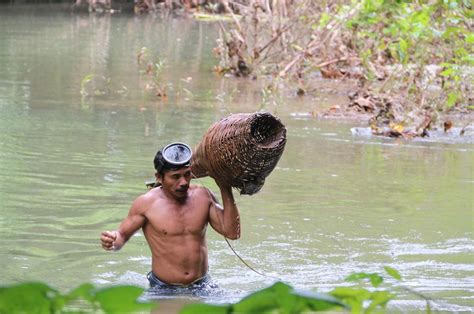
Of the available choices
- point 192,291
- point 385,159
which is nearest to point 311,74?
point 385,159

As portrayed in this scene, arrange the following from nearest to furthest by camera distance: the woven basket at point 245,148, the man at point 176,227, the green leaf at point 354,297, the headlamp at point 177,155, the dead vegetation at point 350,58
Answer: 1. the green leaf at point 354,297
2. the woven basket at point 245,148
3. the headlamp at point 177,155
4. the man at point 176,227
5. the dead vegetation at point 350,58

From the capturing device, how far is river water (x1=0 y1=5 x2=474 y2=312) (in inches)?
278

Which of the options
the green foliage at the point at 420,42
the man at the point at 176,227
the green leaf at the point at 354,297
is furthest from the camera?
the green foliage at the point at 420,42

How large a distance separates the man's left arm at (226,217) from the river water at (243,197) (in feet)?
1.59

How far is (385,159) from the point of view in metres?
11.3

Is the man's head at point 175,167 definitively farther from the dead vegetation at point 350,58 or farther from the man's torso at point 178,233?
the dead vegetation at point 350,58

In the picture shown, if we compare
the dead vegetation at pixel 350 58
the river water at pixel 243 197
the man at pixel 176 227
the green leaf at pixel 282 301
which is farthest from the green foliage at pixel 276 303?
the dead vegetation at pixel 350 58

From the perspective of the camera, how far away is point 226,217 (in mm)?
5746

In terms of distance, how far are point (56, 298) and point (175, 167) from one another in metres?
4.33

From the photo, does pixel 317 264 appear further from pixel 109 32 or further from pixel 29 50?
pixel 109 32

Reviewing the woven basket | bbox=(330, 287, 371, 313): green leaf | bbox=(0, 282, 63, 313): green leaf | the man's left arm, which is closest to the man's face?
the man's left arm

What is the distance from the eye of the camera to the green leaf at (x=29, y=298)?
1.29 metres

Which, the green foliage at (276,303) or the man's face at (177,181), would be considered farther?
the man's face at (177,181)

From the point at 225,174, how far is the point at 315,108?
1036 centimetres
